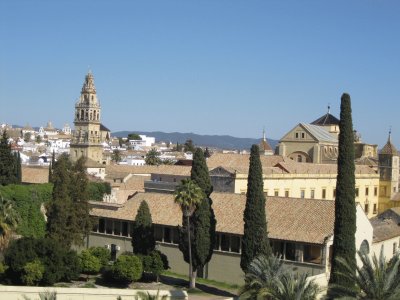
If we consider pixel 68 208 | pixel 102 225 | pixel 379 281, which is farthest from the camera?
pixel 102 225

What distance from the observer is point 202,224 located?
37.2 m

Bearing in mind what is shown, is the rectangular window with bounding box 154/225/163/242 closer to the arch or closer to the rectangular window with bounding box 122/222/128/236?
the rectangular window with bounding box 122/222/128/236

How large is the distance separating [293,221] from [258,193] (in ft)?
18.3

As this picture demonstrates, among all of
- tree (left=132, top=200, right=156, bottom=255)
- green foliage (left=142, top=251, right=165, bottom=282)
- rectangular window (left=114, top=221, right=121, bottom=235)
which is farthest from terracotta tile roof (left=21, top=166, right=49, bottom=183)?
green foliage (left=142, top=251, right=165, bottom=282)

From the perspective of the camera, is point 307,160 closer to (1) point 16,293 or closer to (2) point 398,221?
(2) point 398,221

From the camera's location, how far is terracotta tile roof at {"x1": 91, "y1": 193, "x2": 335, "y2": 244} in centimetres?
3822

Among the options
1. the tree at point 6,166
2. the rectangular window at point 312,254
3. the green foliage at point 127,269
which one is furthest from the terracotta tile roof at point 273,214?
the tree at point 6,166

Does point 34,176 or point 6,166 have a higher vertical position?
point 6,166

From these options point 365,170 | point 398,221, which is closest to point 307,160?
point 365,170

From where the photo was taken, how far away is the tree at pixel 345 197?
31.3m

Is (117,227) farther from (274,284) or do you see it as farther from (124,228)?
(274,284)

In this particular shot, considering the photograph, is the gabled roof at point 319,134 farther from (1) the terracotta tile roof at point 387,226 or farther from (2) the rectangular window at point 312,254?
(2) the rectangular window at point 312,254

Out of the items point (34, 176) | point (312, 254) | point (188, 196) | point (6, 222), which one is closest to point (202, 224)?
point (188, 196)

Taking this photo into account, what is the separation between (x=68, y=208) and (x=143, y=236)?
205 inches
